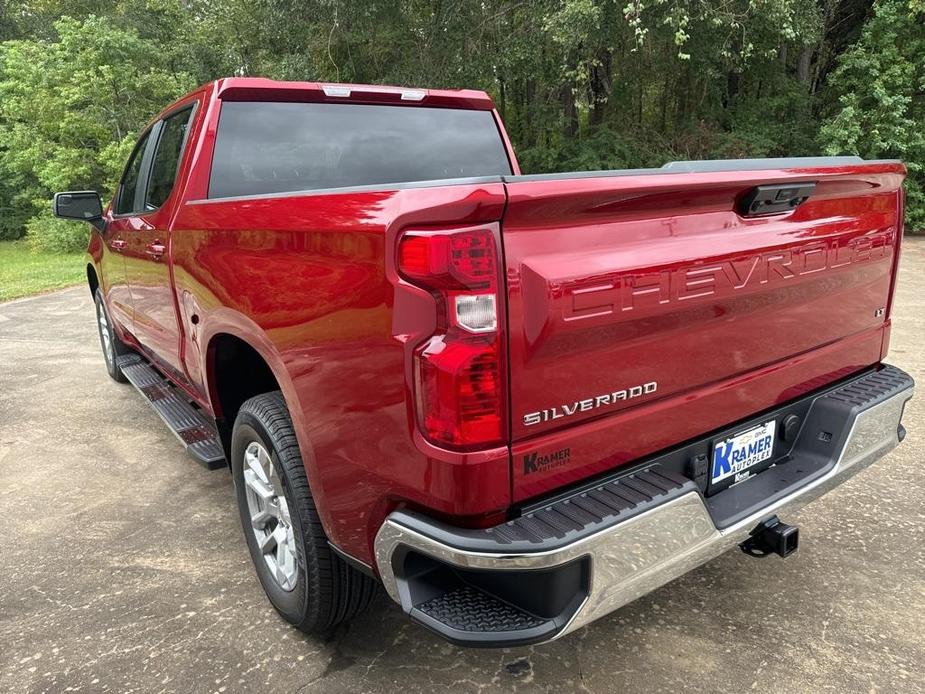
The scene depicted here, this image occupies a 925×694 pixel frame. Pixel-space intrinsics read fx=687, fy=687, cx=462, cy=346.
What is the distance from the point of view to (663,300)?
1.78 metres

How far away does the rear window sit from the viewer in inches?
122

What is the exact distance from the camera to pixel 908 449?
380cm

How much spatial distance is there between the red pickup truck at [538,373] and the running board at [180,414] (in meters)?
0.29

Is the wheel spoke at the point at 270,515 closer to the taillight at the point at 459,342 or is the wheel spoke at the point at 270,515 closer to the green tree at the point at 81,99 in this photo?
the taillight at the point at 459,342

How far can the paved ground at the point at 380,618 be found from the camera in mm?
2195

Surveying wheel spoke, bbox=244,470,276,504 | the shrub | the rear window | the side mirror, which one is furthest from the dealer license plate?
the shrub

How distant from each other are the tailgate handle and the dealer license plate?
0.69m

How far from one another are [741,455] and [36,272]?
15923 mm

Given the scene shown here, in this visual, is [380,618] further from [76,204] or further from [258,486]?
[76,204]

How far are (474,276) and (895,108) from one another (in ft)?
52.8

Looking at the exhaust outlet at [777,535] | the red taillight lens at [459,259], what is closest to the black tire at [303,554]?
the red taillight lens at [459,259]

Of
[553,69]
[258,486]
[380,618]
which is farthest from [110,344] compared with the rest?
[553,69]

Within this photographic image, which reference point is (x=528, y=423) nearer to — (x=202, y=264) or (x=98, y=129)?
(x=202, y=264)

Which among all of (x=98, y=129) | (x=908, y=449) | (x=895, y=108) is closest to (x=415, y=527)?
(x=908, y=449)
